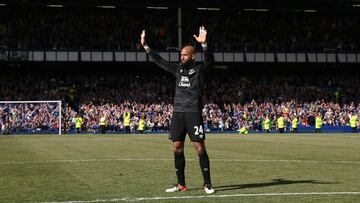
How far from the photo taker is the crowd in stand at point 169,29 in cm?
6262

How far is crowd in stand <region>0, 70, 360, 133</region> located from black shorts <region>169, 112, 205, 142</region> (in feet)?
140

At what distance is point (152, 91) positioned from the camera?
62.8 m

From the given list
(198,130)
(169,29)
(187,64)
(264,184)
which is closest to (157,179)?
(264,184)

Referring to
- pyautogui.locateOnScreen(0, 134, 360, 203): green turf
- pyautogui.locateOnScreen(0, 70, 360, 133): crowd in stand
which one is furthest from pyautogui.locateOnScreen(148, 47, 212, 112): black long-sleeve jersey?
pyautogui.locateOnScreen(0, 70, 360, 133): crowd in stand

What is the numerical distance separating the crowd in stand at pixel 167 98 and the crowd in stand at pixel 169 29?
12.0ft

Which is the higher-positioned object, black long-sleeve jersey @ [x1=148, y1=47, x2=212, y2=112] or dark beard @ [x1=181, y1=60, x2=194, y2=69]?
dark beard @ [x1=181, y1=60, x2=194, y2=69]

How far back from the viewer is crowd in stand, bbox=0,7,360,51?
62625 millimetres

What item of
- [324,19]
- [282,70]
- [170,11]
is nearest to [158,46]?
[170,11]

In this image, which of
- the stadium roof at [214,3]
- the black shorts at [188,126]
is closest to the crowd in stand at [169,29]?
the stadium roof at [214,3]

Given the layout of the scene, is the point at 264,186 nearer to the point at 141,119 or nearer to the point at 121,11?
the point at 141,119

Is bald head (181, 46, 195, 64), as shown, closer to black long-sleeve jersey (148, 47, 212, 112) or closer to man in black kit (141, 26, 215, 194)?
man in black kit (141, 26, 215, 194)

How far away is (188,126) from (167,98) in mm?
51144

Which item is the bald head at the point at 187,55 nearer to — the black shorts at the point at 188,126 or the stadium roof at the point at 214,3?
the black shorts at the point at 188,126

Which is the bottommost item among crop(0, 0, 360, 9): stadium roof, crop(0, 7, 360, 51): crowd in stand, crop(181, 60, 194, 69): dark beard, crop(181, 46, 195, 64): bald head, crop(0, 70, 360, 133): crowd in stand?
crop(181, 60, 194, 69): dark beard
